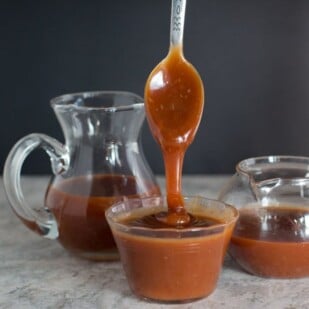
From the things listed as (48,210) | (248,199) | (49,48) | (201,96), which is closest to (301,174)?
(248,199)

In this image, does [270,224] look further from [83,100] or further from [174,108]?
[83,100]

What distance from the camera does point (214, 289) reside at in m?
0.88

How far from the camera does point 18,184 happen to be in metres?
0.98

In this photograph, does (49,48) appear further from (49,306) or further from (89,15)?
(49,306)

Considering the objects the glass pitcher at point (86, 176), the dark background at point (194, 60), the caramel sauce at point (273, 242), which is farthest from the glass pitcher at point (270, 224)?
the dark background at point (194, 60)

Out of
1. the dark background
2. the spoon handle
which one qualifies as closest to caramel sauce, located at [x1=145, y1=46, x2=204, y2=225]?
the spoon handle

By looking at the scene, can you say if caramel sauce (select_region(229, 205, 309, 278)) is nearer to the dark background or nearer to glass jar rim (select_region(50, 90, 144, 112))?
glass jar rim (select_region(50, 90, 144, 112))

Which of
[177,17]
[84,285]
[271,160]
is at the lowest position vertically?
[84,285]

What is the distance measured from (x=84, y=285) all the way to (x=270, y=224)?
0.23 m

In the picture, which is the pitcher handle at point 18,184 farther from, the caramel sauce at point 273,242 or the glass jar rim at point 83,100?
the caramel sauce at point 273,242

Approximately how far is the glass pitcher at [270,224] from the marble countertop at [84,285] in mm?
22

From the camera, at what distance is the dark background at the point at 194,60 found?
135cm

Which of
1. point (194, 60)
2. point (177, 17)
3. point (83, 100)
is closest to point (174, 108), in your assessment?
point (177, 17)

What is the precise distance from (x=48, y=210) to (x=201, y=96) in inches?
9.8
